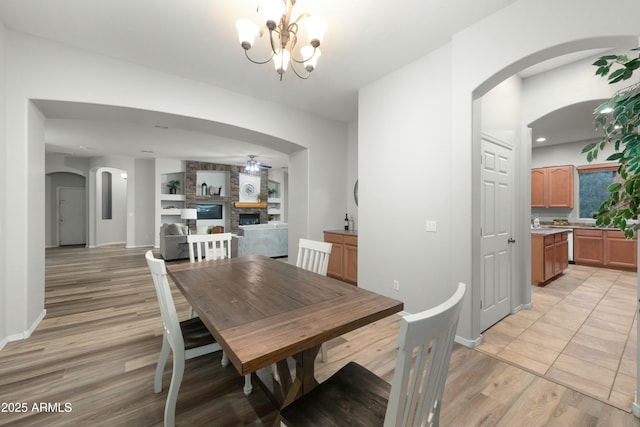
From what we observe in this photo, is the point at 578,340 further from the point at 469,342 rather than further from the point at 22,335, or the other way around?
the point at 22,335

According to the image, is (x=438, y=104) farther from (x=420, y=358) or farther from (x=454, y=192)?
(x=420, y=358)

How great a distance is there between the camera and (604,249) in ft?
17.3

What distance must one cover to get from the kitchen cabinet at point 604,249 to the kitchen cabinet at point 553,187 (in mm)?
757

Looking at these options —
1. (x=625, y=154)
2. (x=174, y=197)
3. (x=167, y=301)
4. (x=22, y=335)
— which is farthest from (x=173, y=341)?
(x=174, y=197)

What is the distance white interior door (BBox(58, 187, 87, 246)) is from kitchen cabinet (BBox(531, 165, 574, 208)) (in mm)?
13431

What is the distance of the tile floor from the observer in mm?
1901

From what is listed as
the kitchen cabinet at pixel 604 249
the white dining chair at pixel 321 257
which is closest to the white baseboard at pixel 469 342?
the white dining chair at pixel 321 257

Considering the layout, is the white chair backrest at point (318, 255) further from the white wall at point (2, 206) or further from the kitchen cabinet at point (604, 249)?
the kitchen cabinet at point (604, 249)

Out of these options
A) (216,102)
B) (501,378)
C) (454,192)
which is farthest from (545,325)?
(216,102)

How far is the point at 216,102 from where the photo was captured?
3.42 m

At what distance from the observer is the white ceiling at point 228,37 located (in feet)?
6.84

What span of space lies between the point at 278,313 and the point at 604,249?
282 inches

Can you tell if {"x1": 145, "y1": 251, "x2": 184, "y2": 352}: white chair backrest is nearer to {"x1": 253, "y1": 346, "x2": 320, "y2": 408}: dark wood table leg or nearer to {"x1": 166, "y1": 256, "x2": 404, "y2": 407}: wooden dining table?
{"x1": 166, "y1": 256, "x2": 404, "y2": 407}: wooden dining table

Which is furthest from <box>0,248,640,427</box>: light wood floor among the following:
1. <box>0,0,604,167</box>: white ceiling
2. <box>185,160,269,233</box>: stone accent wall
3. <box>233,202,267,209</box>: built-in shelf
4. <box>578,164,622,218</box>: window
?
<box>233,202,267,209</box>: built-in shelf
